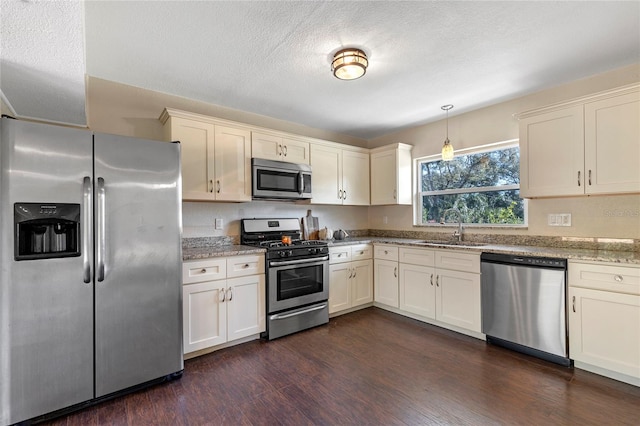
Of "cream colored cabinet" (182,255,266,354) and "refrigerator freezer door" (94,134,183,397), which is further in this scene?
"cream colored cabinet" (182,255,266,354)

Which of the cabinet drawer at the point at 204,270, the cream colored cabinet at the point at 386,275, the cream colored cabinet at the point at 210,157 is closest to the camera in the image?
the cabinet drawer at the point at 204,270

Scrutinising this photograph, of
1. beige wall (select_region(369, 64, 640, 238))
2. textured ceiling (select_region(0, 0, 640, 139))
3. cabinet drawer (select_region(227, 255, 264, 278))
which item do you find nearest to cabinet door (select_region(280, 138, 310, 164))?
textured ceiling (select_region(0, 0, 640, 139))

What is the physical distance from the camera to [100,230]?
1.97m

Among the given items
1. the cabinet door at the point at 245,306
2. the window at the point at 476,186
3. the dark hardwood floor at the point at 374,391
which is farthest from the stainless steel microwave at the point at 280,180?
the window at the point at 476,186

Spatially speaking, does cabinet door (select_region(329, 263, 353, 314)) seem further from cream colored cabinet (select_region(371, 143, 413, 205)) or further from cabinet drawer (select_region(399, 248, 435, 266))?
cream colored cabinet (select_region(371, 143, 413, 205))

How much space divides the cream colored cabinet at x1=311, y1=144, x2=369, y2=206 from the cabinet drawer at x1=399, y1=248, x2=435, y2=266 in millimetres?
1069

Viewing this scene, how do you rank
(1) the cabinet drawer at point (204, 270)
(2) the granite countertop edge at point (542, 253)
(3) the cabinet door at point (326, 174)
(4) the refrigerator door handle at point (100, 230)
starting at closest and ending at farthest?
1. (4) the refrigerator door handle at point (100, 230)
2. (2) the granite countertop edge at point (542, 253)
3. (1) the cabinet drawer at point (204, 270)
4. (3) the cabinet door at point (326, 174)

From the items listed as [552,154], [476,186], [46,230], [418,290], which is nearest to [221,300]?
[46,230]

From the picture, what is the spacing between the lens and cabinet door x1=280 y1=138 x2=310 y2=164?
352 centimetres

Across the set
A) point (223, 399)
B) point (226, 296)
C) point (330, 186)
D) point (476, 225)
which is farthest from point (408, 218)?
point (223, 399)

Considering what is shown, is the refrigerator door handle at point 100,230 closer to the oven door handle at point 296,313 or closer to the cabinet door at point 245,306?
the cabinet door at point 245,306

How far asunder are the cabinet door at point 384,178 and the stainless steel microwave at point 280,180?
1169 mm

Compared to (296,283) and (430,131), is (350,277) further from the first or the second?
(430,131)

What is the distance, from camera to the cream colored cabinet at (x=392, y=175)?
4074 mm
